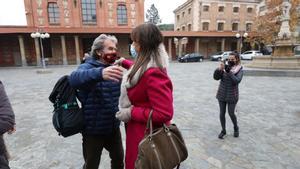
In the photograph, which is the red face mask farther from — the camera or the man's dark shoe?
the man's dark shoe

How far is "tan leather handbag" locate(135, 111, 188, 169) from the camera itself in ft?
4.92

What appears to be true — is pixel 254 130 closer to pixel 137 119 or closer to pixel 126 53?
pixel 137 119

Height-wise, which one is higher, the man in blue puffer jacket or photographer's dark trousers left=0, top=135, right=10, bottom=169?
the man in blue puffer jacket

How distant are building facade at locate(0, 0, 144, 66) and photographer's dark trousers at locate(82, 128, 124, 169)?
81.2ft

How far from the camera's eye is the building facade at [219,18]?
35281mm

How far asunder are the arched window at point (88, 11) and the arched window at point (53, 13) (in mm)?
3316

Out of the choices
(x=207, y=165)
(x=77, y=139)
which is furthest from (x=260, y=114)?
(x=77, y=139)

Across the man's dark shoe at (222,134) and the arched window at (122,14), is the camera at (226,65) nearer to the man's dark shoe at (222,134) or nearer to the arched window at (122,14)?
the man's dark shoe at (222,134)

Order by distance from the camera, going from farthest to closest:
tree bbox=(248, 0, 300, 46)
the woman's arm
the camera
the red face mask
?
tree bbox=(248, 0, 300, 46) → the camera → the red face mask → the woman's arm

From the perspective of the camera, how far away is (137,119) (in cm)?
159

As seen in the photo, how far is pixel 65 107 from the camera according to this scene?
1980 mm

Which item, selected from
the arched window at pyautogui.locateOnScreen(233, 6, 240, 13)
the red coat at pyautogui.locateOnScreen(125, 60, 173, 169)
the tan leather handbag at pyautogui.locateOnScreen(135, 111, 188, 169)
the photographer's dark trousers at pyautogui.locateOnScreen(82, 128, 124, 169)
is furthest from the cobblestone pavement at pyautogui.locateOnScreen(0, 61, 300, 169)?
the arched window at pyautogui.locateOnScreen(233, 6, 240, 13)

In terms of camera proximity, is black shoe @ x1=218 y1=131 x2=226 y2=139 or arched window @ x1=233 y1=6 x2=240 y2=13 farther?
arched window @ x1=233 y1=6 x2=240 y2=13

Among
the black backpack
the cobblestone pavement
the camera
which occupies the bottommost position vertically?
the cobblestone pavement
